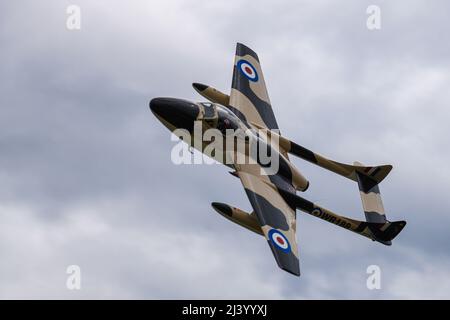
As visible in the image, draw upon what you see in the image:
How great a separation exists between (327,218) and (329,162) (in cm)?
485

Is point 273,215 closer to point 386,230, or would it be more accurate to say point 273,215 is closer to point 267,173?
point 267,173

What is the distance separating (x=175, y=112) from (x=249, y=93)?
7.80 meters

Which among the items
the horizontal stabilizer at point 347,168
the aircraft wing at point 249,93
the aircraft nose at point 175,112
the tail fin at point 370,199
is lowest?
the tail fin at point 370,199

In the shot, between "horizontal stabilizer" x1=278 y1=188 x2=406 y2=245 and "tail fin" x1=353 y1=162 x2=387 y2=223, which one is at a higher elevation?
"tail fin" x1=353 y1=162 x2=387 y2=223

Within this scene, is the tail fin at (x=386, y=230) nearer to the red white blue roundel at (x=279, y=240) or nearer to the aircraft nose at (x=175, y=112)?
the red white blue roundel at (x=279, y=240)

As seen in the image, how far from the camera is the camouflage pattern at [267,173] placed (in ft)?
130

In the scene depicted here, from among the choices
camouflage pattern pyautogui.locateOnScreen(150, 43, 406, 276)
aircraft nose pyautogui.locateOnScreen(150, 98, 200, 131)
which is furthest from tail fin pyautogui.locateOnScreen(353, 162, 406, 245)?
aircraft nose pyautogui.locateOnScreen(150, 98, 200, 131)

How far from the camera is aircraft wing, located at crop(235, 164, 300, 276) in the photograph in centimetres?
3756

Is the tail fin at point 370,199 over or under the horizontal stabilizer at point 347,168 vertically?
under

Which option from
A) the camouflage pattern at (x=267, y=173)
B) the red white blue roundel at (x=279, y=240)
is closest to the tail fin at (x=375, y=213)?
the camouflage pattern at (x=267, y=173)

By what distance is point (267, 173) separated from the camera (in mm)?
42594

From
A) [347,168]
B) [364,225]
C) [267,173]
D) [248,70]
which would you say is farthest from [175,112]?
[364,225]

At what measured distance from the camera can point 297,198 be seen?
42094mm

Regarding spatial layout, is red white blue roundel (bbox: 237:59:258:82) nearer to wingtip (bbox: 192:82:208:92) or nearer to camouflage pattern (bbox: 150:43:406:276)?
camouflage pattern (bbox: 150:43:406:276)
